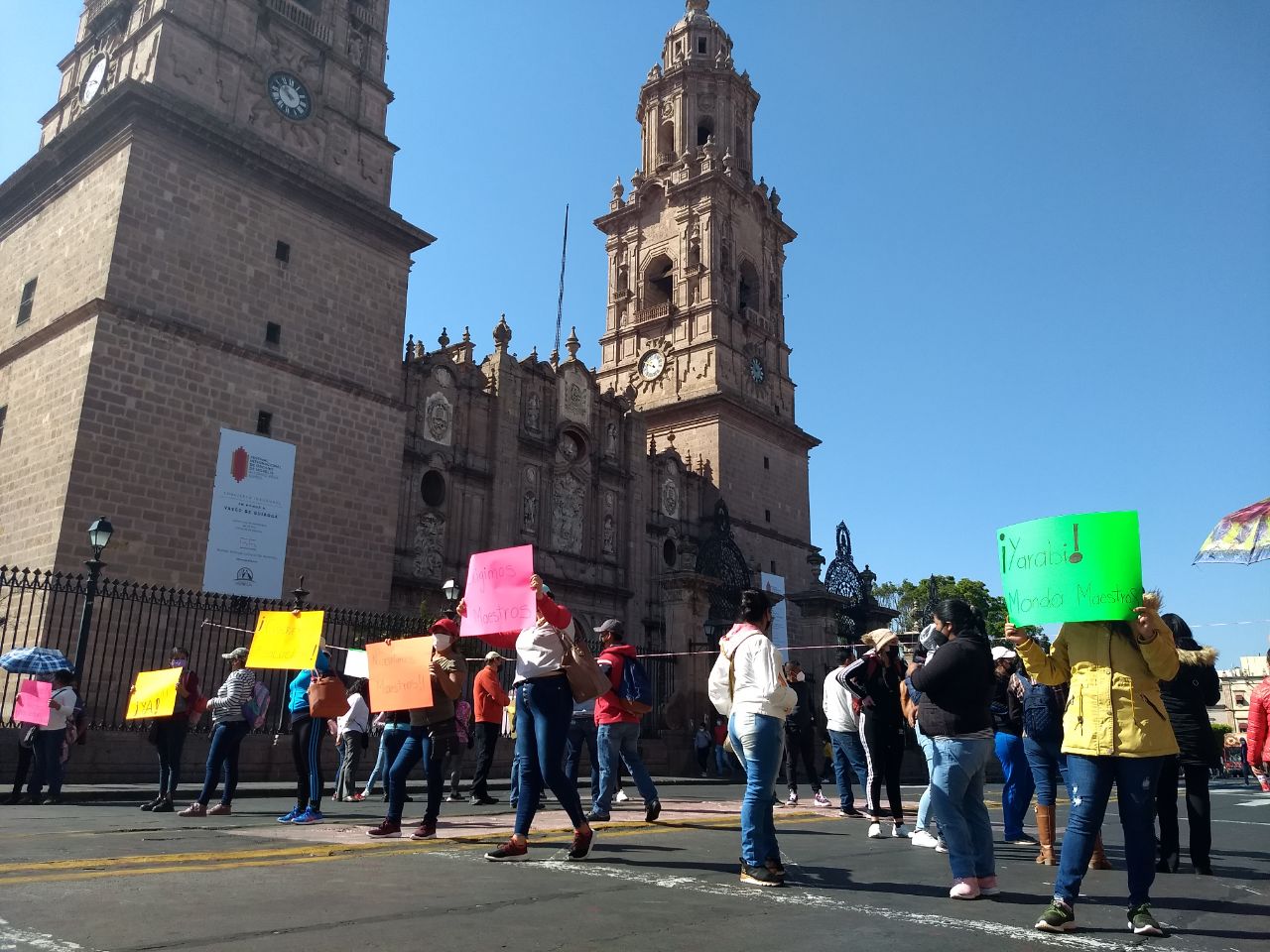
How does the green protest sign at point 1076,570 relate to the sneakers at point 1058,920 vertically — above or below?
above

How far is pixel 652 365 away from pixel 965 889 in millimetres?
36669

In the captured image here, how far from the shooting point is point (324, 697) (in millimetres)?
8570

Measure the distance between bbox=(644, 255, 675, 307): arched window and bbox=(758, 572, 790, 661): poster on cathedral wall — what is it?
1361 cm

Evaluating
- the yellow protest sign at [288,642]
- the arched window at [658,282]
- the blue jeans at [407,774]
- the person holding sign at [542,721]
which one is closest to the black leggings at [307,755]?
the yellow protest sign at [288,642]

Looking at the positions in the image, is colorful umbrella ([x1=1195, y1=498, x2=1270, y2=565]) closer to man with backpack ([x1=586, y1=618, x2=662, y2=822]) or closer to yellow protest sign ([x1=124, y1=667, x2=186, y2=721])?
man with backpack ([x1=586, y1=618, x2=662, y2=822])

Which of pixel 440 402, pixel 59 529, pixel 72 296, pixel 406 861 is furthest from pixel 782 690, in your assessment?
pixel 440 402

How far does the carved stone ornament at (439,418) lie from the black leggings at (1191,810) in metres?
23.8

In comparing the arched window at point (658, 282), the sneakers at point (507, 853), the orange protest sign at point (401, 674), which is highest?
the arched window at point (658, 282)

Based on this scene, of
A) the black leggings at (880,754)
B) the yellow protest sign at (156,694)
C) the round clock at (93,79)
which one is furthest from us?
the round clock at (93,79)

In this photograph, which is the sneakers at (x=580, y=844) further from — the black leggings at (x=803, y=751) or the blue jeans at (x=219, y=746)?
the black leggings at (x=803, y=751)

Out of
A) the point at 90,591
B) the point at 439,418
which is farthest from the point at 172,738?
the point at 439,418

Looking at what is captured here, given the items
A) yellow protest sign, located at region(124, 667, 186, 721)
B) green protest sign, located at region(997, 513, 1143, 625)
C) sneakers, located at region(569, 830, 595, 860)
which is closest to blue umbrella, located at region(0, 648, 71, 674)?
yellow protest sign, located at region(124, 667, 186, 721)

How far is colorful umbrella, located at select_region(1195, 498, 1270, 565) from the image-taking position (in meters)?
9.34

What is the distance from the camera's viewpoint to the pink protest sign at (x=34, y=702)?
10895 mm
